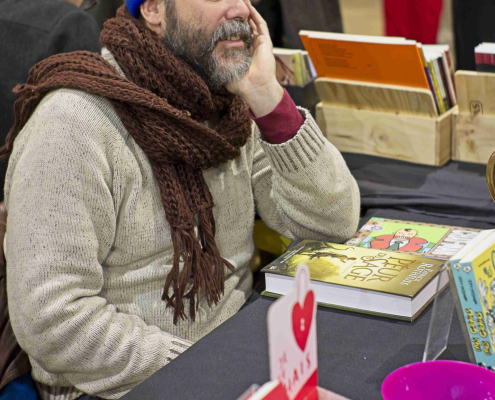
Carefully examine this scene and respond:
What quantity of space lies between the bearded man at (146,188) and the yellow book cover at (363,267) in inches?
7.2

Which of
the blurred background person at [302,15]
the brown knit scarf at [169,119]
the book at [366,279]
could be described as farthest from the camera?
the blurred background person at [302,15]

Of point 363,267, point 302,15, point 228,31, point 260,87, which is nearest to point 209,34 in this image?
point 228,31

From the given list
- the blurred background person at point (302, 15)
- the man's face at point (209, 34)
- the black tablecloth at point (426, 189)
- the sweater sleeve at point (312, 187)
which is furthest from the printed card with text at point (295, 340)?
the blurred background person at point (302, 15)

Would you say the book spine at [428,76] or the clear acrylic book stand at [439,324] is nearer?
the clear acrylic book stand at [439,324]

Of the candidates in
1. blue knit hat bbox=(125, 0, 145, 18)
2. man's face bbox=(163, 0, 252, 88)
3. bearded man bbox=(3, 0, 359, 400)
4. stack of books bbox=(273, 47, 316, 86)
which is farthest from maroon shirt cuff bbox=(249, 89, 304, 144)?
stack of books bbox=(273, 47, 316, 86)

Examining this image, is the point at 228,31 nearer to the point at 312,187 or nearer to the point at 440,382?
the point at 312,187

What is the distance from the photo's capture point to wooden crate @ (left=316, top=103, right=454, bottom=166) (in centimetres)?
178

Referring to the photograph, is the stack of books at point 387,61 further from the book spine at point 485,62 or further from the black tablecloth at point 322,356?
the black tablecloth at point 322,356

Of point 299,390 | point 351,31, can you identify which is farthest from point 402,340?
point 351,31

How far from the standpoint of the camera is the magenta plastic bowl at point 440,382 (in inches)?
28.9

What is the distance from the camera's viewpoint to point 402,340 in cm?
93

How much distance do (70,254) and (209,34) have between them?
0.54 m

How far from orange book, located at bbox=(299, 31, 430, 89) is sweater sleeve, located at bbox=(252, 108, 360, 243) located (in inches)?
19.4

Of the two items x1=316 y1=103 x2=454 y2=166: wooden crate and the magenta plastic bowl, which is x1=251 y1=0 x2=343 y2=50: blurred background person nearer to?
x1=316 y1=103 x2=454 y2=166: wooden crate
